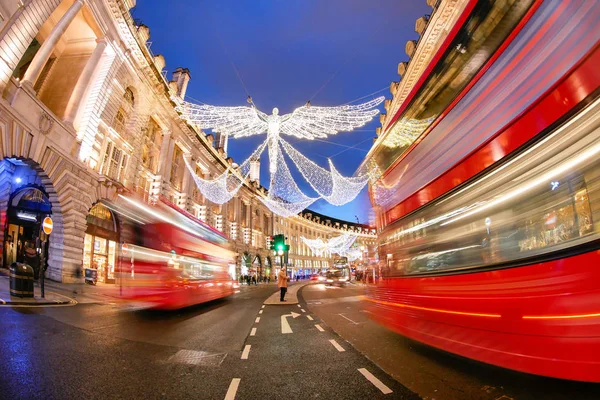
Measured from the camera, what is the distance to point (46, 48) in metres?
16.9

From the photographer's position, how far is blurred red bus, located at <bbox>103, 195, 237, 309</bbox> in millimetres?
9852

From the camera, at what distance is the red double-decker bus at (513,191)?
257cm

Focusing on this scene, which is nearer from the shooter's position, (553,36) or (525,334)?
(553,36)

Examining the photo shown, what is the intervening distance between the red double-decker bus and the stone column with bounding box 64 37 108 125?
21815 mm

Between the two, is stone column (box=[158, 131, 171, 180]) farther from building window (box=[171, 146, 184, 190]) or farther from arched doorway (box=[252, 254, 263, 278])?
arched doorway (box=[252, 254, 263, 278])

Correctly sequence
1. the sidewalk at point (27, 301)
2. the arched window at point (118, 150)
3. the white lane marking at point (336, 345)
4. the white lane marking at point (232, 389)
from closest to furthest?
1. the white lane marking at point (232, 389)
2. the white lane marking at point (336, 345)
3. the sidewalk at point (27, 301)
4. the arched window at point (118, 150)

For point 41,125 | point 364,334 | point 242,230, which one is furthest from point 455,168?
point 242,230

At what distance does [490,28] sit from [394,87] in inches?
953

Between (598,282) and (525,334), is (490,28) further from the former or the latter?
(525,334)

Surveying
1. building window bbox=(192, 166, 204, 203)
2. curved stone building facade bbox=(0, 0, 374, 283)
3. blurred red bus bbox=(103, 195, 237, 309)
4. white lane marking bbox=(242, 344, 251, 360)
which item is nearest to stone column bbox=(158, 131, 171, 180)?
curved stone building facade bbox=(0, 0, 374, 283)

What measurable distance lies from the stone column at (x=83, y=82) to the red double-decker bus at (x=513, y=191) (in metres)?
21.8

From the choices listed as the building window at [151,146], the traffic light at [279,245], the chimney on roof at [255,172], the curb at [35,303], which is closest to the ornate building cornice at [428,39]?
the traffic light at [279,245]

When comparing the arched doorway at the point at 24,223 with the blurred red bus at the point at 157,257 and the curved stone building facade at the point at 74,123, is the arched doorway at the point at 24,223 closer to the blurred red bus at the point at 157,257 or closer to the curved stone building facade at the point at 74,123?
the curved stone building facade at the point at 74,123

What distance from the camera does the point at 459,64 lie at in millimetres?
4309
